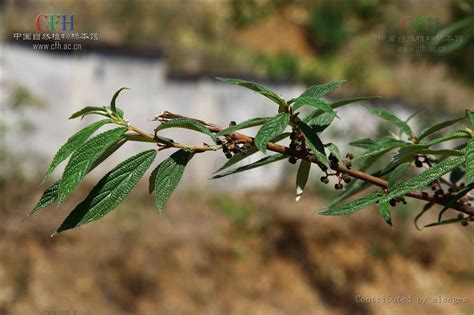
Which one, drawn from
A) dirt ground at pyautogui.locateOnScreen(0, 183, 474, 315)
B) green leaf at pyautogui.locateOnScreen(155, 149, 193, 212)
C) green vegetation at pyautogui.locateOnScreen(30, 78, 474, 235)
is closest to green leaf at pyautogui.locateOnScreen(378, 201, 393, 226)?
green vegetation at pyautogui.locateOnScreen(30, 78, 474, 235)

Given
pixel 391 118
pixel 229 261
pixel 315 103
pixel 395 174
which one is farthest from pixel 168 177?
pixel 229 261

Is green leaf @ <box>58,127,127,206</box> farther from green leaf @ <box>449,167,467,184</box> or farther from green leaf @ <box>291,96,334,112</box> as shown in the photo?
green leaf @ <box>449,167,467,184</box>

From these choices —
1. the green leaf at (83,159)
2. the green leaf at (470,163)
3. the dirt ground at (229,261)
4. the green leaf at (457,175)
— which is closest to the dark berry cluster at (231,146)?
the green leaf at (83,159)

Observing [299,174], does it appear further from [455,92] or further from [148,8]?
[455,92]

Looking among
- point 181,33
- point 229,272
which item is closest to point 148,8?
point 181,33

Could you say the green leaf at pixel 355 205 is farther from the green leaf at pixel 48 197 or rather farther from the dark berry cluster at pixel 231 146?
the green leaf at pixel 48 197

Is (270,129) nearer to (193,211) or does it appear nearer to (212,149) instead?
(212,149)
